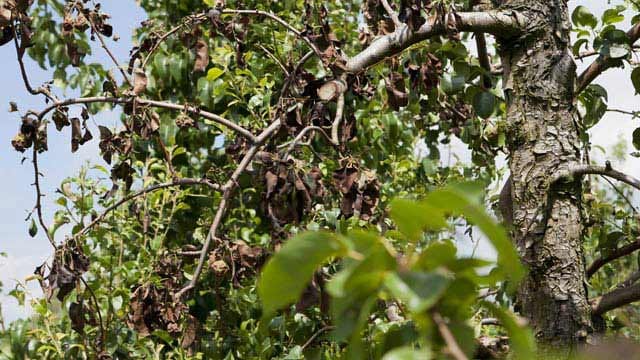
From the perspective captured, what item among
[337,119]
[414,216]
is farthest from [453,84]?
[414,216]

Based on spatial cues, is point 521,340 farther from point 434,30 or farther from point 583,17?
point 583,17

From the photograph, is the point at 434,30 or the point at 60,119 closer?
the point at 434,30

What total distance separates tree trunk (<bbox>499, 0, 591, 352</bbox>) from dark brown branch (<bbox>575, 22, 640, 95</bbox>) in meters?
0.12

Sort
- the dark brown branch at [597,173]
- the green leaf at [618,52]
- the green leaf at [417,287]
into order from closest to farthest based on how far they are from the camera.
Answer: the green leaf at [417,287] < the dark brown branch at [597,173] < the green leaf at [618,52]

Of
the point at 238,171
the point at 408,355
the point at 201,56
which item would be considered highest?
the point at 201,56

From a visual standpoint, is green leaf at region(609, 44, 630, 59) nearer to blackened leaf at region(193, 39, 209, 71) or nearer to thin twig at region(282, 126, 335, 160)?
thin twig at region(282, 126, 335, 160)

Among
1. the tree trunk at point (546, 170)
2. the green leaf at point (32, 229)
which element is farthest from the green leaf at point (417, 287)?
the green leaf at point (32, 229)

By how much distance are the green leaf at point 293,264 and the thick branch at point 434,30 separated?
1064 millimetres

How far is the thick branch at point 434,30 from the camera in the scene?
1.40 meters

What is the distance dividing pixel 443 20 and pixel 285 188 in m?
0.39

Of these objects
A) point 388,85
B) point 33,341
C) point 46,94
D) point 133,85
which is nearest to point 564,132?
point 388,85

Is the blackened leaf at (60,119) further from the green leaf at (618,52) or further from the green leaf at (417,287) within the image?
the green leaf at (417,287)

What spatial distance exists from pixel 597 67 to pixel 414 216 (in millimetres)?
1249

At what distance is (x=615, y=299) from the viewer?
1.38 m
